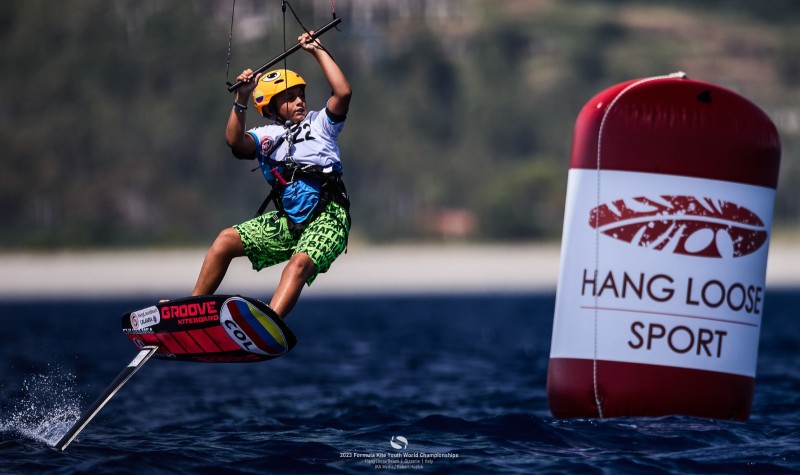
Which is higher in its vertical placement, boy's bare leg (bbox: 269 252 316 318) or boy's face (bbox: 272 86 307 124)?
boy's face (bbox: 272 86 307 124)

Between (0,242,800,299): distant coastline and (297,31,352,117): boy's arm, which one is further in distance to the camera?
(0,242,800,299): distant coastline

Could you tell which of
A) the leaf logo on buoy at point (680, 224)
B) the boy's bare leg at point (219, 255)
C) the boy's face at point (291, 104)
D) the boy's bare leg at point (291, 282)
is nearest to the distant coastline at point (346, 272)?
the boy's bare leg at point (219, 255)

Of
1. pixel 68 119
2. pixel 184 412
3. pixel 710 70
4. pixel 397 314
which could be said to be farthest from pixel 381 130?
pixel 184 412

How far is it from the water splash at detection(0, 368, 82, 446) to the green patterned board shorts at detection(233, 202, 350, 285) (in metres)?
2.23

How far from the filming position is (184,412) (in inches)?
565

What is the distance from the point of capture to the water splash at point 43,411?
1103 centimetres

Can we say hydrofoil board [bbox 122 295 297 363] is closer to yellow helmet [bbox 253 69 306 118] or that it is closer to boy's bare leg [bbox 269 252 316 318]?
boy's bare leg [bbox 269 252 316 318]

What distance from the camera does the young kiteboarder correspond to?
985 centimetres

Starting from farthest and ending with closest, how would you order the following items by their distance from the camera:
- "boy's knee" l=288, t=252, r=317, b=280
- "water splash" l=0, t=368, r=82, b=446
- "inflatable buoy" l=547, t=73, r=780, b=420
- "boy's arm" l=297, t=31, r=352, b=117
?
"water splash" l=0, t=368, r=82, b=446 < "inflatable buoy" l=547, t=73, r=780, b=420 < "boy's knee" l=288, t=252, r=317, b=280 < "boy's arm" l=297, t=31, r=352, b=117

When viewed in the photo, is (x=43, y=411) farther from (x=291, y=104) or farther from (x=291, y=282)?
(x=291, y=104)

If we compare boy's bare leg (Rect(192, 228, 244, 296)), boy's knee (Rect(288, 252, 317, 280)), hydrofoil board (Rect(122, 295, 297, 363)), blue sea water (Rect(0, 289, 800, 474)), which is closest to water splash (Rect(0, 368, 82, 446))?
blue sea water (Rect(0, 289, 800, 474))

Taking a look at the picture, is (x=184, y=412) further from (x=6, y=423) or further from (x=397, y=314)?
(x=397, y=314)

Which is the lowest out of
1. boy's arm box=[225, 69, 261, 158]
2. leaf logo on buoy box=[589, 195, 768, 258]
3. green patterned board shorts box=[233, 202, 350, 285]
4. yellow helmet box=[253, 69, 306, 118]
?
green patterned board shorts box=[233, 202, 350, 285]

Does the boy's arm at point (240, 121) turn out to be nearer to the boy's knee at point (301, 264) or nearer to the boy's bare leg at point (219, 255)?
the boy's bare leg at point (219, 255)
